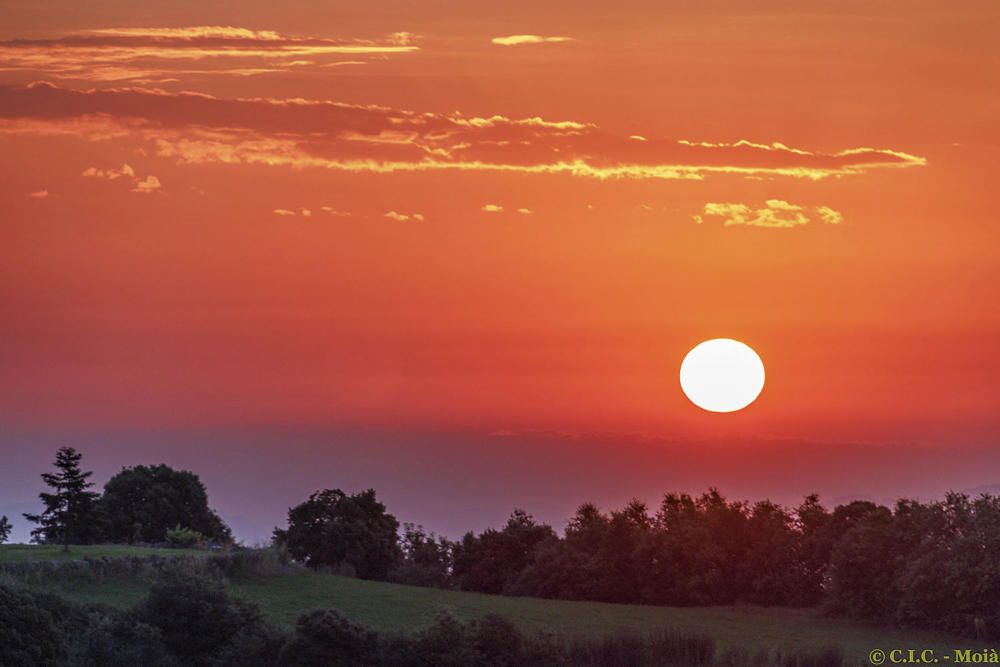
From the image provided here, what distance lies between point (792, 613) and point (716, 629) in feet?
26.9

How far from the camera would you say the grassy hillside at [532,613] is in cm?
4084

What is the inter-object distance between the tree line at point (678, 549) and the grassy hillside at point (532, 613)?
1723 millimetres

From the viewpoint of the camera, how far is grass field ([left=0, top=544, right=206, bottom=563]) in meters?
40.3

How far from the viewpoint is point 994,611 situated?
45.3 metres

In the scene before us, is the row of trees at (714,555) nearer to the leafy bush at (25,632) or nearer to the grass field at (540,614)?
the grass field at (540,614)

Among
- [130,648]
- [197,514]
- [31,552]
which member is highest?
[197,514]

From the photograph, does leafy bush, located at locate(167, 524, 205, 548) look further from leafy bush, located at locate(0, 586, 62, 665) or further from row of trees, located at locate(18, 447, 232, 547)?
leafy bush, located at locate(0, 586, 62, 665)

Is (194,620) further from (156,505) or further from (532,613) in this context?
(156,505)

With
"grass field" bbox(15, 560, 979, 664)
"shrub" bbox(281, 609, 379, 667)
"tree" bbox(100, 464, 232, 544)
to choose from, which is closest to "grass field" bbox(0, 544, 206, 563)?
"grass field" bbox(15, 560, 979, 664)

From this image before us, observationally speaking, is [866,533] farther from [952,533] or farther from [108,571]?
[108,571]

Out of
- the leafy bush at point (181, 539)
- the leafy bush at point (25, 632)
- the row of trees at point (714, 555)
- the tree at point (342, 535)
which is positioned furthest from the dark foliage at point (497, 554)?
the leafy bush at point (25, 632)

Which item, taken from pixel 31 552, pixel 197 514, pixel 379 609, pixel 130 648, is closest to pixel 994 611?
pixel 379 609

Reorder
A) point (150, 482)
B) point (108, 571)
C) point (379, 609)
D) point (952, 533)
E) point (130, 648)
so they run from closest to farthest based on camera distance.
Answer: point (130, 648), point (108, 571), point (379, 609), point (952, 533), point (150, 482)

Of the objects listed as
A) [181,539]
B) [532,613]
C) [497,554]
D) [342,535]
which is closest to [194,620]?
[532,613]
